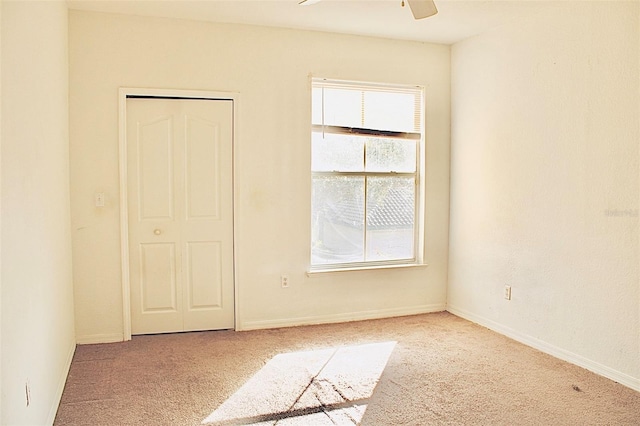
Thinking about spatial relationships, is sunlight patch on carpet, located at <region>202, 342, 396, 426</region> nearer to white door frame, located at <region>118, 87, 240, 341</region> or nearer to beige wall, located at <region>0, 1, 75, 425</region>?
beige wall, located at <region>0, 1, 75, 425</region>

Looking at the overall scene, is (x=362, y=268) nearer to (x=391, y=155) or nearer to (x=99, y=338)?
Result: (x=391, y=155)

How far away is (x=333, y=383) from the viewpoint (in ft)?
10.2

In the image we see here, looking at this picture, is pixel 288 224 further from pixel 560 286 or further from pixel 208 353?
pixel 560 286

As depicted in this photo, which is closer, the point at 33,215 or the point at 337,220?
the point at 33,215

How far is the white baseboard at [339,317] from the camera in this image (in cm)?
427

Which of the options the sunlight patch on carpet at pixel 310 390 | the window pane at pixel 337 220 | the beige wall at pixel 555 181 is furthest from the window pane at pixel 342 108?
the sunlight patch on carpet at pixel 310 390

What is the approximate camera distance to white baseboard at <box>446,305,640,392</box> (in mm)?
3139

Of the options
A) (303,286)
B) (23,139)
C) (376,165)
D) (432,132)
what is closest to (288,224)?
(303,286)

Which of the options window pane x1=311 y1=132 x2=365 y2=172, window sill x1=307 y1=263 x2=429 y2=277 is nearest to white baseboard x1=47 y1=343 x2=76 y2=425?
window sill x1=307 y1=263 x2=429 y2=277

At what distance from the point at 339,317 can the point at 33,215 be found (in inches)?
110

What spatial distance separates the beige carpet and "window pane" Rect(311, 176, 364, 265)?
0.71 meters

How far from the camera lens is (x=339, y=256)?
4.54 metres

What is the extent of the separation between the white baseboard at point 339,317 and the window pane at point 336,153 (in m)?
1.28

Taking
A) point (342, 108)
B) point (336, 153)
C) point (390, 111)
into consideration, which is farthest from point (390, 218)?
point (342, 108)
